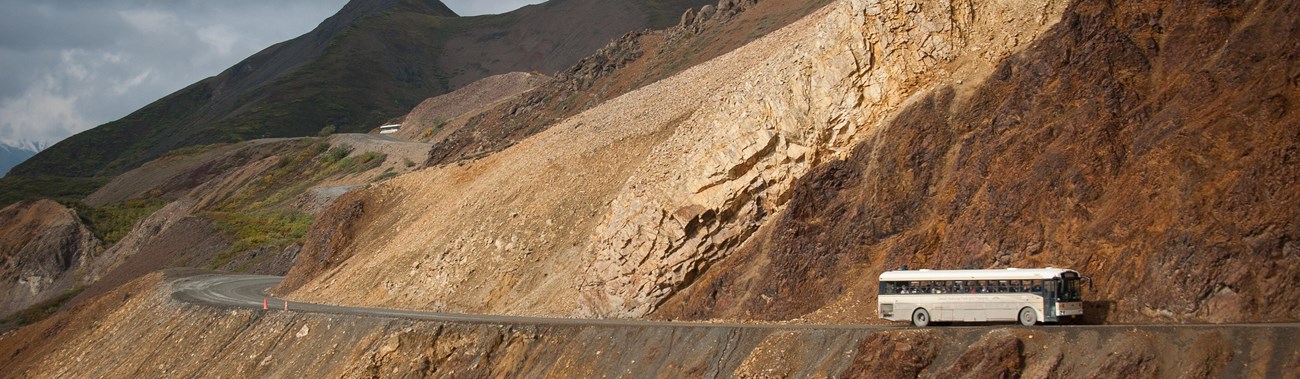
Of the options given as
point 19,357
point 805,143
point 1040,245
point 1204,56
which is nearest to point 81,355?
point 19,357

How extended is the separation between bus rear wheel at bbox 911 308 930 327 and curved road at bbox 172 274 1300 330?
741 mm

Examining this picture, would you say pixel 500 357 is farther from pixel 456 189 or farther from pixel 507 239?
pixel 456 189

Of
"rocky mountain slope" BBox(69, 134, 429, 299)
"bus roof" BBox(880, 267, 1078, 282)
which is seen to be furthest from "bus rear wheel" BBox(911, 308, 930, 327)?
"rocky mountain slope" BBox(69, 134, 429, 299)

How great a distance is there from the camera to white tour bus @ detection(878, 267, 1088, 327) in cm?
2208

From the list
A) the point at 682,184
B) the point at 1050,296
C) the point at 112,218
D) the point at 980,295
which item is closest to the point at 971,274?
the point at 980,295

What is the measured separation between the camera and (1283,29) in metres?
22.8

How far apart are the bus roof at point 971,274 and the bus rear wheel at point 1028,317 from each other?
0.62 m

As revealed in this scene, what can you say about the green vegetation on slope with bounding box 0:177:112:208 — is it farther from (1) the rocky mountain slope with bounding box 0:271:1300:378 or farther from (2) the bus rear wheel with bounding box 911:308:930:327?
(2) the bus rear wheel with bounding box 911:308:930:327

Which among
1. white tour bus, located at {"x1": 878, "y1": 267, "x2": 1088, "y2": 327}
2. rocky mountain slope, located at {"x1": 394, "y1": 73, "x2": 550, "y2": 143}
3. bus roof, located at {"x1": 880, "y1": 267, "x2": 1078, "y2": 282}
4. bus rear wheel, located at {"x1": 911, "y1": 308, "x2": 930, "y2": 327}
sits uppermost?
rocky mountain slope, located at {"x1": 394, "y1": 73, "x2": 550, "y2": 143}

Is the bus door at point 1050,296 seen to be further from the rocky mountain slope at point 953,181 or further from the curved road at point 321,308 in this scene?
the rocky mountain slope at point 953,181

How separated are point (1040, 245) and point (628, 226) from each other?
12.5 m

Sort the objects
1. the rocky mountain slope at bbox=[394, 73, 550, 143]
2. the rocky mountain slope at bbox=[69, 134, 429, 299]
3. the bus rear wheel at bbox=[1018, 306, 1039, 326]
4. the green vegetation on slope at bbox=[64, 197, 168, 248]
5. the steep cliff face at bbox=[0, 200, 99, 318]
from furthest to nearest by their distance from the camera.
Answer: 1. the rocky mountain slope at bbox=[394, 73, 550, 143]
2. the green vegetation on slope at bbox=[64, 197, 168, 248]
3. the steep cliff face at bbox=[0, 200, 99, 318]
4. the rocky mountain slope at bbox=[69, 134, 429, 299]
5. the bus rear wheel at bbox=[1018, 306, 1039, 326]

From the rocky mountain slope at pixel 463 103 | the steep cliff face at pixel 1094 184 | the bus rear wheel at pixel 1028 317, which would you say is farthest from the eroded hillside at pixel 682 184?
the rocky mountain slope at pixel 463 103

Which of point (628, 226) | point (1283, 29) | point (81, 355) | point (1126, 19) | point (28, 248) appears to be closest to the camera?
point (1283, 29)
